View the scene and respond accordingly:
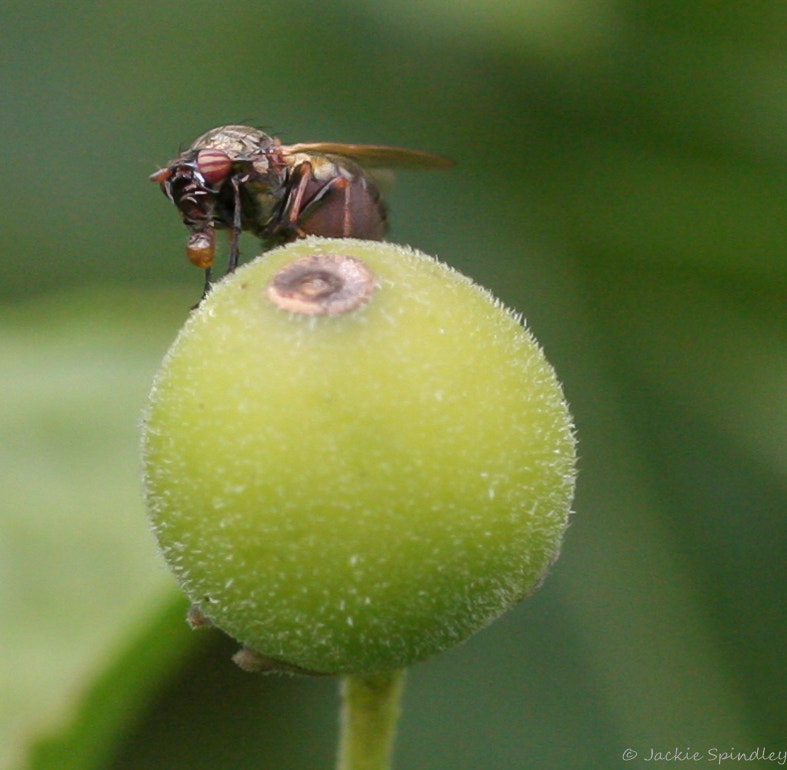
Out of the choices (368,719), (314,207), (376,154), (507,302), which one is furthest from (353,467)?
(507,302)

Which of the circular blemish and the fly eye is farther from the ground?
the circular blemish

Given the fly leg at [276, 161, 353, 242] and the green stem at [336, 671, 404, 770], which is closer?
the green stem at [336, 671, 404, 770]

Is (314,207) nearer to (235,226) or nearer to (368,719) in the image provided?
(235,226)

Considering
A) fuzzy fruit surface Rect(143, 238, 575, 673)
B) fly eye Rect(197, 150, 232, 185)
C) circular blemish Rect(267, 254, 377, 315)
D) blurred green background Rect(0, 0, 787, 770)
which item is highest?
circular blemish Rect(267, 254, 377, 315)

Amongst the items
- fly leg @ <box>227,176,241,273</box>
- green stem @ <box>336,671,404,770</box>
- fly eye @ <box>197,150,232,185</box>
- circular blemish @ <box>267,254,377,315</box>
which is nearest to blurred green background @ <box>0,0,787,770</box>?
green stem @ <box>336,671,404,770</box>

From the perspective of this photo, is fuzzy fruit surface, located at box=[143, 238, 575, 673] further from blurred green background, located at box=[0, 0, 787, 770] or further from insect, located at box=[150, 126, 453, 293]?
blurred green background, located at box=[0, 0, 787, 770]

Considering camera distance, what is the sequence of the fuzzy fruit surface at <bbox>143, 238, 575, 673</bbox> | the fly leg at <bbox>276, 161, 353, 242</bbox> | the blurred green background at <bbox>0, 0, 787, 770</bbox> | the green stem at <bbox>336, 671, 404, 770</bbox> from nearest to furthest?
the fuzzy fruit surface at <bbox>143, 238, 575, 673</bbox>, the green stem at <bbox>336, 671, 404, 770</bbox>, the fly leg at <bbox>276, 161, 353, 242</bbox>, the blurred green background at <bbox>0, 0, 787, 770</bbox>

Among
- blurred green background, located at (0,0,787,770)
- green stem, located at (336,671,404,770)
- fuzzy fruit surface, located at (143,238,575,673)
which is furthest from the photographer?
blurred green background, located at (0,0,787,770)
